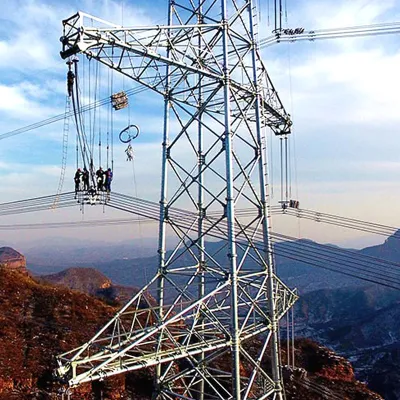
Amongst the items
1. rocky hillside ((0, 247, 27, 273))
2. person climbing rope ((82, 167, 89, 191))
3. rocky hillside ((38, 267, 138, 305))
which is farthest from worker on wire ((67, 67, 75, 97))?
rocky hillside ((0, 247, 27, 273))

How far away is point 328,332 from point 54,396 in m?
122

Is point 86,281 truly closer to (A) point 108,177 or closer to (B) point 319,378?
(B) point 319,378

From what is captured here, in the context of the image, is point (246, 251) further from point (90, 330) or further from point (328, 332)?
point (328, 332)

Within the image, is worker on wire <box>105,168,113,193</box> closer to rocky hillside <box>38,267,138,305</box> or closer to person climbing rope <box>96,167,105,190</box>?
person climbing rope <box>96,167,105,190</box>

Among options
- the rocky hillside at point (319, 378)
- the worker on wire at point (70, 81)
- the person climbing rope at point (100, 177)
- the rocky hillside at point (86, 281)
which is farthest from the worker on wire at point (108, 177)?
the rocky hillside at point (86, 281)

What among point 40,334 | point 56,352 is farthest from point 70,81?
point 40,334

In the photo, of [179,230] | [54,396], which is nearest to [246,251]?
[179,230]

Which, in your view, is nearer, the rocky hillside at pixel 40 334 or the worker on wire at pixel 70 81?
the worker on wire at pixel 70 81

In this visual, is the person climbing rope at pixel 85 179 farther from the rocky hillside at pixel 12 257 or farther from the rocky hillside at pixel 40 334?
the rocky hillside at pixel 12 257

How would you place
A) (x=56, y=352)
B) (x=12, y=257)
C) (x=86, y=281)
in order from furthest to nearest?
(x=86, y=281)
(x=12, y=257)
(x=56, y=352)

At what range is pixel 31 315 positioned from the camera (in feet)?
95.6

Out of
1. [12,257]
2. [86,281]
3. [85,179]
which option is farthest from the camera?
[86,281]

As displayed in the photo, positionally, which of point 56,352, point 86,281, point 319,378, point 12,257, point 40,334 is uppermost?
point 40,334

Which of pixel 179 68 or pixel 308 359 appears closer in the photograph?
pixel 179 68
